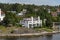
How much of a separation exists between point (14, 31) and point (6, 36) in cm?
155

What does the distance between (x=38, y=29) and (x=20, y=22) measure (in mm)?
2621

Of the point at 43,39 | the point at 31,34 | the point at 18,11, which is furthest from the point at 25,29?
the point at 18,11

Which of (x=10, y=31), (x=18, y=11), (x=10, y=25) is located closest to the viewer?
(x=10, y=31)

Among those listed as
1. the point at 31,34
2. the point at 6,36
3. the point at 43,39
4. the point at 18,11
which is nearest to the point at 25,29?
the point at 31,34

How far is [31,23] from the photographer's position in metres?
30.3

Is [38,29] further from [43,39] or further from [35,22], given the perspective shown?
[43,39]

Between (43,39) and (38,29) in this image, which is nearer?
(43,39)

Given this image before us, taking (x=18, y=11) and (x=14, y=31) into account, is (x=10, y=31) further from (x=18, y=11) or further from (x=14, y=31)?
(x=18, y=11)

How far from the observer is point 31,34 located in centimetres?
2664

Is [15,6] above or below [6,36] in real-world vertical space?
above

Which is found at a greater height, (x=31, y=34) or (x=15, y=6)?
(x=15, y=6)

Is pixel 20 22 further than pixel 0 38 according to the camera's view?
Yes

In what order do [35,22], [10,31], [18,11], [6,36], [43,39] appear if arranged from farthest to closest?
[18,11] < [35,22] < [10,31] < [6,36] < [43,39]

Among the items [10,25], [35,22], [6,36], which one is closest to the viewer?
[6,36]
